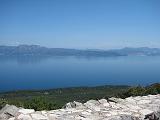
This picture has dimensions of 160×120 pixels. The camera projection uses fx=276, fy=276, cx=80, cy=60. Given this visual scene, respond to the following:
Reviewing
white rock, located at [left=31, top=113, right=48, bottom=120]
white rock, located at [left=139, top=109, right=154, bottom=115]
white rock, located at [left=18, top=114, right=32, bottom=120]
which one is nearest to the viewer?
white rock, located at [left=18, top=114, right=32, bottom=120]

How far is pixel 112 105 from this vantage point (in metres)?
9.17

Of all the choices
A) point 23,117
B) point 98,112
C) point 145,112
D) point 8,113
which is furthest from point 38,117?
point 145,112

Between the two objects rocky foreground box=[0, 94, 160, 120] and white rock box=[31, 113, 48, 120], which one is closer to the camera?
white rock box=[31, 113, 48, 120]

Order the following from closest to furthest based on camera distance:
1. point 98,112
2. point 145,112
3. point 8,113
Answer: point 8,113 → point 98,112 → point 145,112

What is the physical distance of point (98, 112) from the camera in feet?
27.6

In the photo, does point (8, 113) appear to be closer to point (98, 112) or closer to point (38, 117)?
point (38, 117)

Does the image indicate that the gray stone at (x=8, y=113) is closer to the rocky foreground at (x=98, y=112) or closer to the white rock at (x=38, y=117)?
the rocky foreground at (x=98, y=112)

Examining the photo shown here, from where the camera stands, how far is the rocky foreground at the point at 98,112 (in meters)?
Result: 7.73

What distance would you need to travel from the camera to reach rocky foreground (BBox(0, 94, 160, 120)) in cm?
773

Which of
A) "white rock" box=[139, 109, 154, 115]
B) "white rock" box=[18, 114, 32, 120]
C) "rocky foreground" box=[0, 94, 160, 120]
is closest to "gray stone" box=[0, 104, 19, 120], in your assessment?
"rocky foreground" box=[0, 94, 160, 120]

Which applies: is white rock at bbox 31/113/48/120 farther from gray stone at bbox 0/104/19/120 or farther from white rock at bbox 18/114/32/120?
gray stone at bbox 0/104/19/120

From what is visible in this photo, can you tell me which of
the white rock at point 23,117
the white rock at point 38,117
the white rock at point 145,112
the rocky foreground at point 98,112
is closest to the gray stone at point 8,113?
the rocky foreground at point 98,112

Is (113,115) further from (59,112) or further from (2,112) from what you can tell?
(2,112)

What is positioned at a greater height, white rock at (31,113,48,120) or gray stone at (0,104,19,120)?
gray stone at (0,104,19,120)
